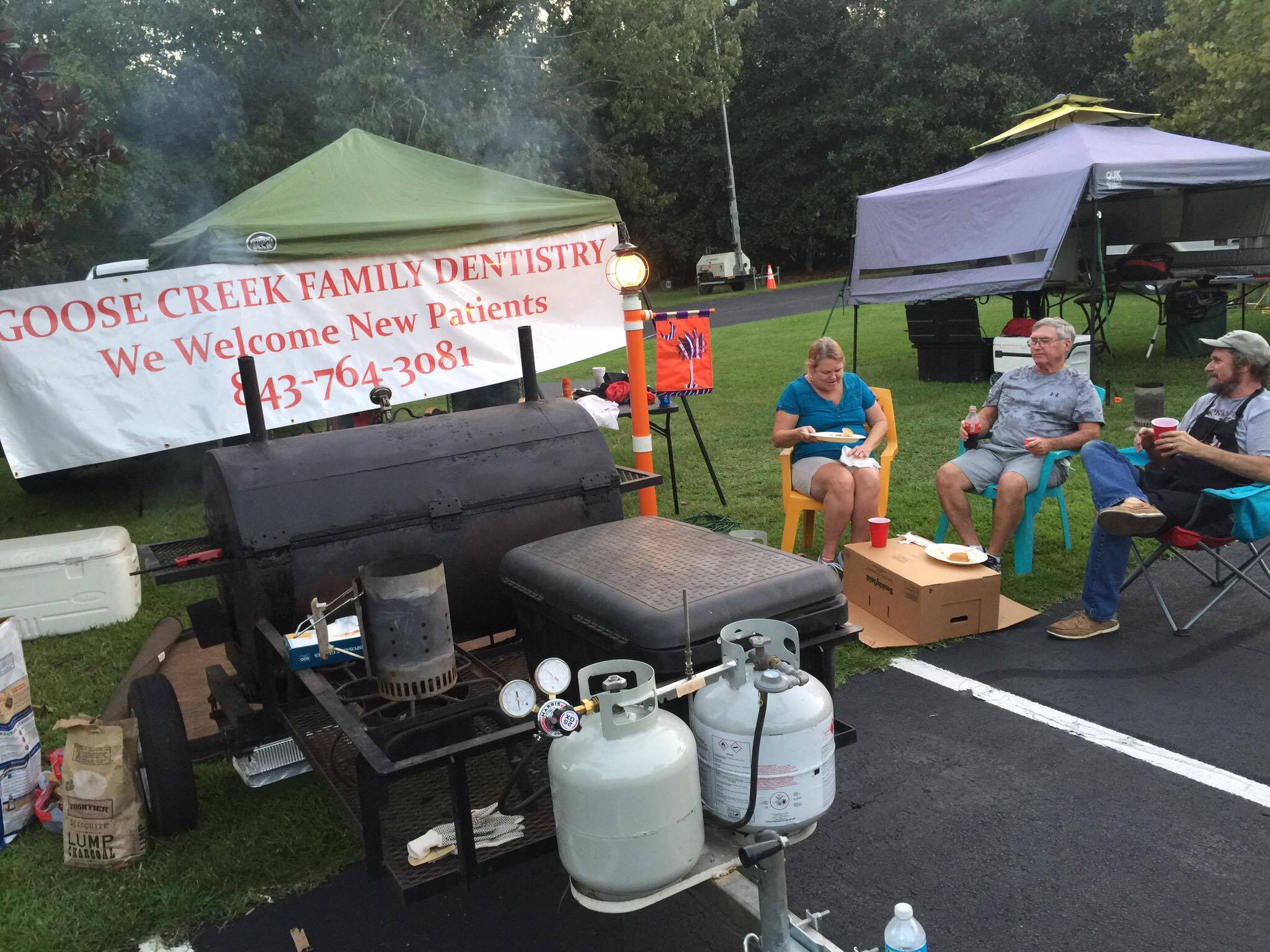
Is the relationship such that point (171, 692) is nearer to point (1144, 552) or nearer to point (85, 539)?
point (85, 539)

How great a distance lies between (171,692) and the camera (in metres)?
3.33

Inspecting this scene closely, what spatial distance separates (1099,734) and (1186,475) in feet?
5.10

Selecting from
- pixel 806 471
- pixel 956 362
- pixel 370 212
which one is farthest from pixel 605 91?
pixel 806 471

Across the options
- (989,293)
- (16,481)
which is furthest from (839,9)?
(16,481)

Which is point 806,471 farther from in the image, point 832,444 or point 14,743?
point 14,743

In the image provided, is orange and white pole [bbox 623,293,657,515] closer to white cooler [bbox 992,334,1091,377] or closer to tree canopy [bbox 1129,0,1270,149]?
white cooler [bbox 992,334,1091,377]

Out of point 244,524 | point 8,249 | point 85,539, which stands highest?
point 8,249

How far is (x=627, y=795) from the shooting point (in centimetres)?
197

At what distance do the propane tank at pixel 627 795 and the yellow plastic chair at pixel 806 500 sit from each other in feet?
10.7

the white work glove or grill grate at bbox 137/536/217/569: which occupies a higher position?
grill grate at bbox 137/536/217/569

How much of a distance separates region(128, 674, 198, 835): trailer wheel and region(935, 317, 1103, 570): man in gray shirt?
147 inches

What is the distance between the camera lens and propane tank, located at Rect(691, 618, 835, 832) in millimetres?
2121

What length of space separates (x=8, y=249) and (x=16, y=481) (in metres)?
5.33

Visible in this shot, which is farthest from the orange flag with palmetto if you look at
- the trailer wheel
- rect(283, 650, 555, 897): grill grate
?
the trailer wheel
